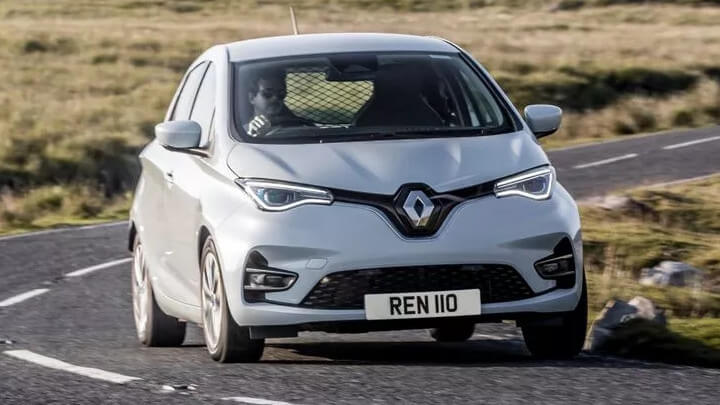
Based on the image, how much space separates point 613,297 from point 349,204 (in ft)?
11.4

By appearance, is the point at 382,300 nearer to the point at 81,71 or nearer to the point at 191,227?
the point at 191,227

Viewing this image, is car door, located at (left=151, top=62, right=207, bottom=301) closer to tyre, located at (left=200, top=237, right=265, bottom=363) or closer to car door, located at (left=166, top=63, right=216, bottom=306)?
car door, located at (left=166, top=63, right=216, bottom=306)

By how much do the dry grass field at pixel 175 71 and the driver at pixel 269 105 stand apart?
11277 mm

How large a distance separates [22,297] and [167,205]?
363 cm

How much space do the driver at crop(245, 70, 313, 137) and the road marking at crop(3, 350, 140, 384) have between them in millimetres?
1331

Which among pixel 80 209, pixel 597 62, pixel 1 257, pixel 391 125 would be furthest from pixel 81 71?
pixel 391 125

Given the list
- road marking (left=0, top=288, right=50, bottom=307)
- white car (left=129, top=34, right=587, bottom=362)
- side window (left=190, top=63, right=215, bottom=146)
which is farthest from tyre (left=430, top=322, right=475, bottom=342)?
road marking (left=0, top=288, right=50, bottom=307)

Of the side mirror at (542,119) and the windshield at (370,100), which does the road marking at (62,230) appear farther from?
the side mirror at (542,119)

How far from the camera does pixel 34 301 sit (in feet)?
38.0

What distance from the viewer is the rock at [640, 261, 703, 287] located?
1116cm

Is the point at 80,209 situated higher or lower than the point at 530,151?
lower

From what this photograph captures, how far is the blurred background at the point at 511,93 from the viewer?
38.5 feet

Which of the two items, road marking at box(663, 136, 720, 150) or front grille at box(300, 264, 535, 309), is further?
road marking at box(663, 136, 720, 150)

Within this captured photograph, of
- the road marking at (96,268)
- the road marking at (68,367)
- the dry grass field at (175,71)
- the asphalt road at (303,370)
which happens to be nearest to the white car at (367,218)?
the asphalt road at (303,370)
